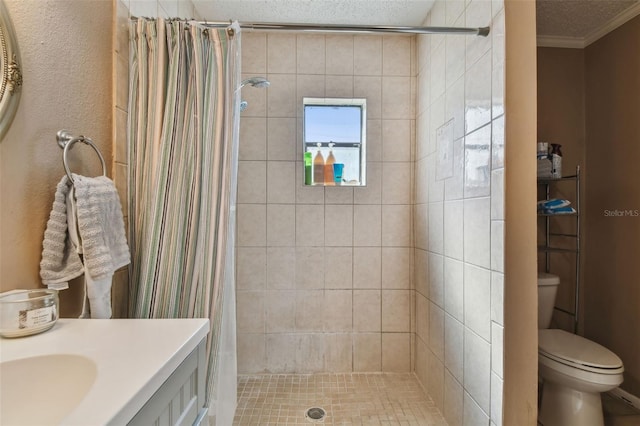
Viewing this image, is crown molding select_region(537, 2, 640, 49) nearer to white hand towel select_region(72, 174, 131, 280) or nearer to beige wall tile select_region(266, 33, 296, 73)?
beige wall tile select_region(266, 33, 296, 73)

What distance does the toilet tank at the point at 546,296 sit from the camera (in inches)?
70.1

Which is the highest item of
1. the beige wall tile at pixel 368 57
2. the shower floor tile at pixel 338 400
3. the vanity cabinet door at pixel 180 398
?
the beige wall tile at pixel 368 57

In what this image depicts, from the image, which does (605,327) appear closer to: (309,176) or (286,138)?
(309,176)

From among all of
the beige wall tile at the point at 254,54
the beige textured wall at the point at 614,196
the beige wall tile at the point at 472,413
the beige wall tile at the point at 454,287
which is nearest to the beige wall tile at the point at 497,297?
the beige wall tile at the point at 454,287

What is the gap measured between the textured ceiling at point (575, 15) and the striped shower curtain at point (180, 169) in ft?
6.59

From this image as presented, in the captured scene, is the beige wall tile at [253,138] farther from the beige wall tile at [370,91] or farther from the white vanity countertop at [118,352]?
the white vanity countertop at [118,352]

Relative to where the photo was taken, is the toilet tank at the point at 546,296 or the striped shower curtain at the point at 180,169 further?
the toilet tank at the point at 546,296

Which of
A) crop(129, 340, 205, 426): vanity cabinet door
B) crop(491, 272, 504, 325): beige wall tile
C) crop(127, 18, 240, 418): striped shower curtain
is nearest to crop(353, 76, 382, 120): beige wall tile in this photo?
crop(127, 18, 240, 418): striped shower curtain

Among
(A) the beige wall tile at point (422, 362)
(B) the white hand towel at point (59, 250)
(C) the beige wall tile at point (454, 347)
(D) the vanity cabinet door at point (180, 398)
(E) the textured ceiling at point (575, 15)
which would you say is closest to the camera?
(D) the vanity cabinet door at point (180, 398)

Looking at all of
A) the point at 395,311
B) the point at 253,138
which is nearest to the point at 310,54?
the point at 253,138

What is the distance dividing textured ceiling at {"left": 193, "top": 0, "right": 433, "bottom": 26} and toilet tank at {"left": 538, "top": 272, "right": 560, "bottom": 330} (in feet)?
6.04

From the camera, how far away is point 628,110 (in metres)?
1.81

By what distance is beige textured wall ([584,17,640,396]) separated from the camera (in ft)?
5.81

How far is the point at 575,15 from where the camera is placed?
1861 millimetres
